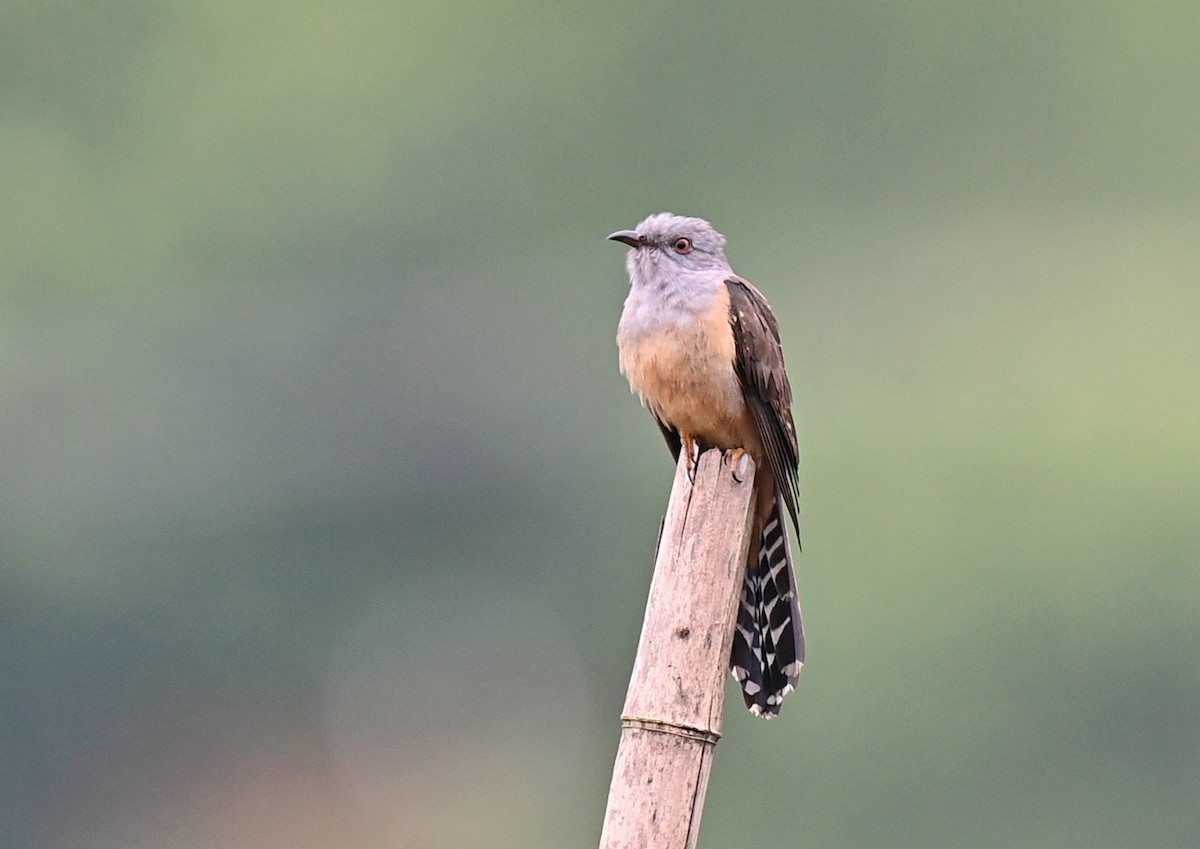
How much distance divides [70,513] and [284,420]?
8.31 ft

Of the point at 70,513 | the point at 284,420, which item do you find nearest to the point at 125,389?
the point at 70,513

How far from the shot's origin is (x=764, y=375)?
4488mm

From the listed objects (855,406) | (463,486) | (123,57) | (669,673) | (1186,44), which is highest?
(1186,44)

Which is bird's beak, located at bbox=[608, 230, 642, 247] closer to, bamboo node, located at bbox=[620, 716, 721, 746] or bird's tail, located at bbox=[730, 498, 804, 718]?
bird's tail, located at bbox=[730, 498, 804, 718]

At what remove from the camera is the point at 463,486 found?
14.8 meters

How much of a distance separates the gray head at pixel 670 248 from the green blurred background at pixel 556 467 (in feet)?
23.8

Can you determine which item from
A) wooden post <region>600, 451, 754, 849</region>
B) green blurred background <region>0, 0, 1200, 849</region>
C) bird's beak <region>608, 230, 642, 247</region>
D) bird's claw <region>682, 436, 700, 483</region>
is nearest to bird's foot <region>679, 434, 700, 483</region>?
bird's claw <region>682, 436, 700, 483</region>

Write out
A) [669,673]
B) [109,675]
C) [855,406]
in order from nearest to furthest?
1. [669,673]
2. [109,675]
3. [855,406]

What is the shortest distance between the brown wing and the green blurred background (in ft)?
24.4

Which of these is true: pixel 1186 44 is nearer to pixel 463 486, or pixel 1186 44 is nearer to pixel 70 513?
pixel 463 486

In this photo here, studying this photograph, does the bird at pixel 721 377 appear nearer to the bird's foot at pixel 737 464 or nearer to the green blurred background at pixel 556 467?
the bird's foot at pixel 737 464

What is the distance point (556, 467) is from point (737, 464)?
11.7m

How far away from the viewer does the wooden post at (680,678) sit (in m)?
3.10

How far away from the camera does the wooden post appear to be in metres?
3.10
